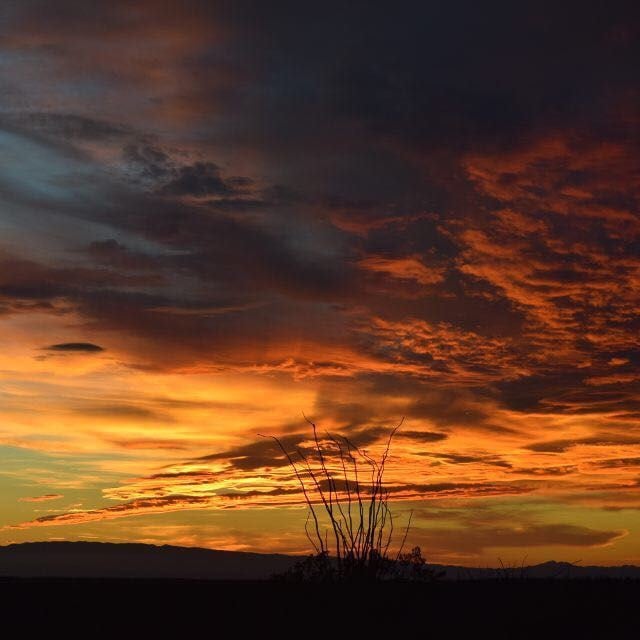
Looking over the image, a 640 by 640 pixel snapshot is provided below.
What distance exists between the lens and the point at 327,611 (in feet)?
39.4

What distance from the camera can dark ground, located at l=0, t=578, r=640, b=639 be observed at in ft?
35.9

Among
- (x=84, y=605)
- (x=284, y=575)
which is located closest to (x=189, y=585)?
(x=284, y=575)

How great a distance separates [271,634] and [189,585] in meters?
5.59

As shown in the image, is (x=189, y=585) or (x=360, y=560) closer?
(x=360, y=560)

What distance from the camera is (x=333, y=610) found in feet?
39.7

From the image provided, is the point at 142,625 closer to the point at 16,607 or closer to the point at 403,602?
the point at 16,607

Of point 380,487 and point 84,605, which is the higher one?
point 380,487

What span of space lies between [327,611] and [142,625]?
232 cm

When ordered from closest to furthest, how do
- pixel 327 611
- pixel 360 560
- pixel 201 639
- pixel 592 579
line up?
pixel 201 639 < pixel 327 611 < pixel 360 560 < pixel 592 579

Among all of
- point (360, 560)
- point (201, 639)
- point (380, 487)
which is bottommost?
point (201, 639)

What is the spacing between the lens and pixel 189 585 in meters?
15.8

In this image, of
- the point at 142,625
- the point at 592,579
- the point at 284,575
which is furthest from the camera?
the point at 592,579

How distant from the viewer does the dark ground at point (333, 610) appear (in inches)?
430

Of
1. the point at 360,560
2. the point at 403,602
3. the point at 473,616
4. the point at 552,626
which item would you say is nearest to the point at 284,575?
the point at 360,560
